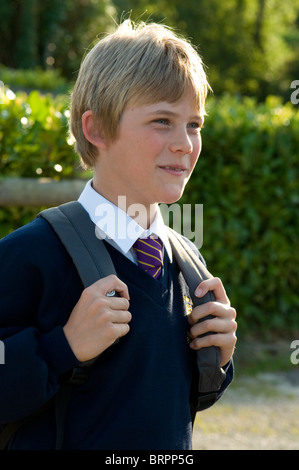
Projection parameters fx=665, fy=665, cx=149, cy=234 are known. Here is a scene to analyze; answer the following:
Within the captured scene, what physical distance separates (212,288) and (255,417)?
10.4 feet

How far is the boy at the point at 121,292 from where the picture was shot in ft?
5.07

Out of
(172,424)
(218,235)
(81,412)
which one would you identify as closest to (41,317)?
(81,412)

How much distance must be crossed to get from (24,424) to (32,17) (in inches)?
899

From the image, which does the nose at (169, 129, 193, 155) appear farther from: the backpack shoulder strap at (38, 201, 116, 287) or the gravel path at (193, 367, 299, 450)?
the gravel path at (193, 367, 299, 450)

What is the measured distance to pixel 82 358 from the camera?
5.07 feet

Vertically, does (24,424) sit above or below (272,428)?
below

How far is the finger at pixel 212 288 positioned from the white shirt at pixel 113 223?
0.19 metres

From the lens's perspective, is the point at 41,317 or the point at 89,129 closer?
the point at 41,317

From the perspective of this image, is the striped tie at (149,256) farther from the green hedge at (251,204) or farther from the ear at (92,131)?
the green hedge at (251,204)

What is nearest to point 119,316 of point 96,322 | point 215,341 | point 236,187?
point 96,322

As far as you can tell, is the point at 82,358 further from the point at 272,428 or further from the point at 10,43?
the point at 10,43

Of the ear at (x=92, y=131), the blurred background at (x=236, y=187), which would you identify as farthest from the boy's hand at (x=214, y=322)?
the blurred background at (x=236, y=187)

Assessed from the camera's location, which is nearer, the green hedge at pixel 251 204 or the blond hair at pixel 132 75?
the blond hair at pixel 132 75

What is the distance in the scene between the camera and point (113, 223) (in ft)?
5.73
